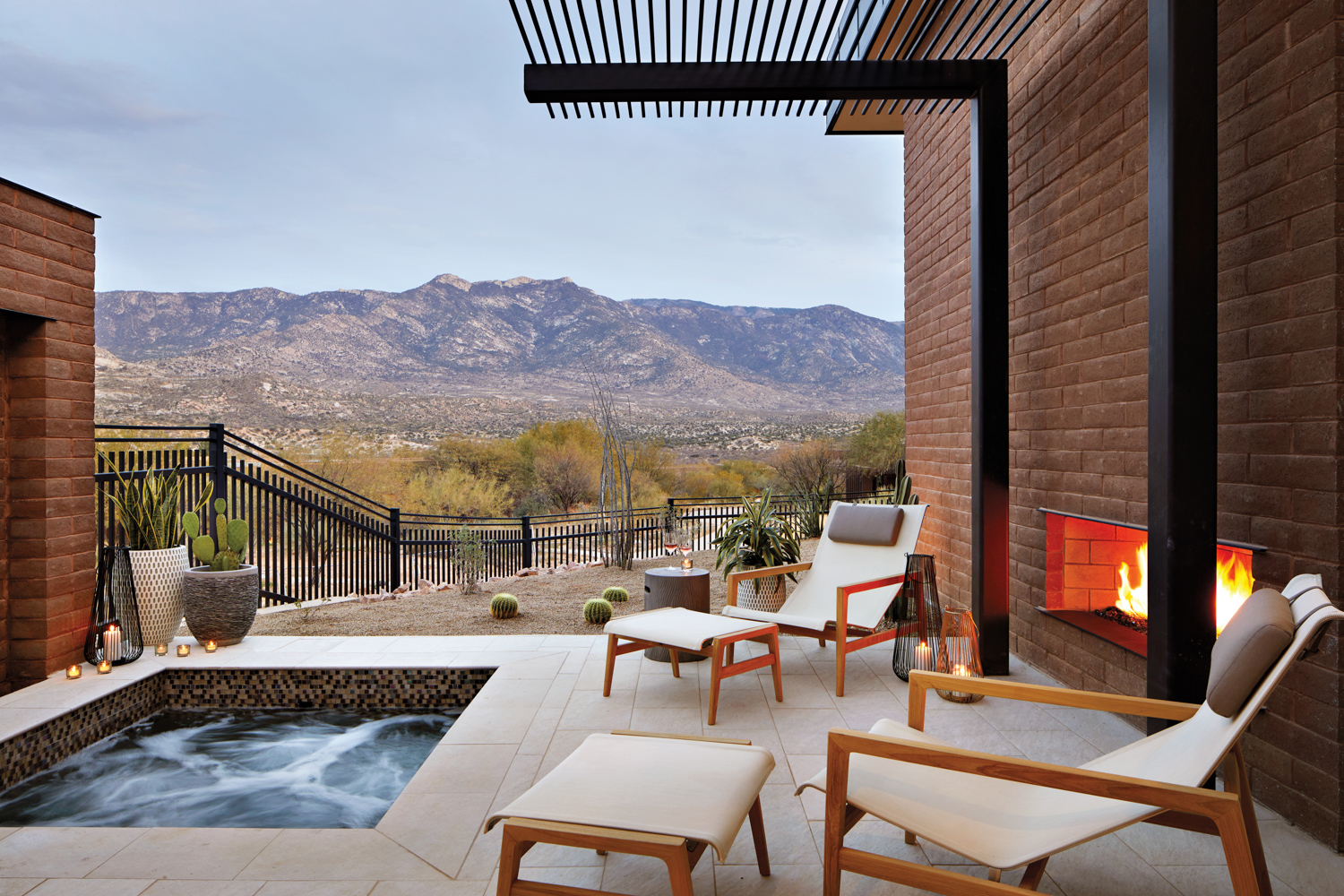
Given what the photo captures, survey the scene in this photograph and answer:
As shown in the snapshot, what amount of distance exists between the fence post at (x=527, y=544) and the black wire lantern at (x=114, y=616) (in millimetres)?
5087

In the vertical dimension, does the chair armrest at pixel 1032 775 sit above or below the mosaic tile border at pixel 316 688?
above

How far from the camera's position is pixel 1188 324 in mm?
2293

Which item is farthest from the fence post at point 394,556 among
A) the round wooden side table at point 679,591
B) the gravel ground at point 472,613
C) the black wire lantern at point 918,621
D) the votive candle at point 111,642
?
the black wire lantern at point 918,621

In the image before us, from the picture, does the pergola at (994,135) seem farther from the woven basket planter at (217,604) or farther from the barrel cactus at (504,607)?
the barrel cactus at (504,607)

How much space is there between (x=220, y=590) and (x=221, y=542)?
52 cm

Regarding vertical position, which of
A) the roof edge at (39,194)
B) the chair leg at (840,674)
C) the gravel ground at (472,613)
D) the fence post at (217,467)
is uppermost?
the roof edge at (39,194)

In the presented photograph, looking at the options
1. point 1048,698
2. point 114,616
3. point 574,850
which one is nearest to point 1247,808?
point 1048,698

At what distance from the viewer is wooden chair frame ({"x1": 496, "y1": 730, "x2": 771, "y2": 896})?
5.09ft

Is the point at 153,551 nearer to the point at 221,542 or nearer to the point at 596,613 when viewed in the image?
the point at 221,542

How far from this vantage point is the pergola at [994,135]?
90.0 inches

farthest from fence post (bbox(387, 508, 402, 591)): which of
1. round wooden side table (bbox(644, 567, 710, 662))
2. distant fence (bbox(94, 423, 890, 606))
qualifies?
round wooden side table (bbox(644, 567, 710, 662))

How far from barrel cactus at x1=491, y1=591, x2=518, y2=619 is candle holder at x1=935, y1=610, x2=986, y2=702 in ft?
12.4

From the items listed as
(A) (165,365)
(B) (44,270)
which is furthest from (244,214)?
(B) (44,270)

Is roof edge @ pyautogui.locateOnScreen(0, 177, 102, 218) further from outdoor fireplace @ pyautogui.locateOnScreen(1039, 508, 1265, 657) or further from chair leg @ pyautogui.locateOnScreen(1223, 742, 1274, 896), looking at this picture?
outdoor fireplace @ pyautogui.locateOnScreen(1039, 508, 1265, 657)
